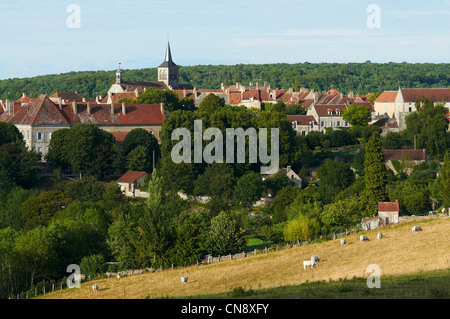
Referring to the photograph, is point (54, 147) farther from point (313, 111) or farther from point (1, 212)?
point (313, 111)

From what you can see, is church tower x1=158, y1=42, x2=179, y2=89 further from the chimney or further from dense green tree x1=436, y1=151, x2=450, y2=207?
dense green tree x1=436, y1=151, x2=450, y2=207

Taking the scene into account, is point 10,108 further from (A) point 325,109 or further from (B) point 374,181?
(B) point 374,181

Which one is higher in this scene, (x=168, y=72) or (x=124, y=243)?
(x=168, y=72)

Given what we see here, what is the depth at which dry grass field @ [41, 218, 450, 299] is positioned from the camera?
101 feet

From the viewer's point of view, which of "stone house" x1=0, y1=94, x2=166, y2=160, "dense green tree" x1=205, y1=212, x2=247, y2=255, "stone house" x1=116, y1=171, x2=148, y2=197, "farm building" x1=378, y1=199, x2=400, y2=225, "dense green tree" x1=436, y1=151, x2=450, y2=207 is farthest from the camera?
"stone house" x1=0, y1=94, x2=166, y2=160

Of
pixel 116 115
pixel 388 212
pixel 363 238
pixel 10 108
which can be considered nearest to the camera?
pixel 363 238

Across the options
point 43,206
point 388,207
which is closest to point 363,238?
point 388,207

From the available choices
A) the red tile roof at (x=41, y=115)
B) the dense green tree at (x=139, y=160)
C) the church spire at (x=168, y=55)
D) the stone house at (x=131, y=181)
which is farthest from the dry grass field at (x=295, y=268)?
the church spire at (x=168, y=55)

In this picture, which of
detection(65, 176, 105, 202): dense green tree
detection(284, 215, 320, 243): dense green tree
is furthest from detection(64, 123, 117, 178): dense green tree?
detection(284, 215, 320, 243): dense green tree

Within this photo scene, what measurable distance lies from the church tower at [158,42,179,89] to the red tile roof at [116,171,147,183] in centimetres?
7392

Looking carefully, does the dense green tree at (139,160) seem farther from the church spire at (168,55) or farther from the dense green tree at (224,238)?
the church spire at (168,55)

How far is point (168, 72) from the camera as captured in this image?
5463 inches

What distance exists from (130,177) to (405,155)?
2372cm
